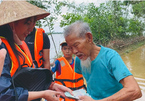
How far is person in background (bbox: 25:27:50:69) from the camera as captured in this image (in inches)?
94.9

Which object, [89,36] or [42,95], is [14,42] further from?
[89,36]

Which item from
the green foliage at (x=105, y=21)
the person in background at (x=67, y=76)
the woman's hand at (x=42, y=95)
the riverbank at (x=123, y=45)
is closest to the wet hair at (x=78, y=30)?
the woman's hand at (x=42, y=95)

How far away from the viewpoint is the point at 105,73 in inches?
62.6

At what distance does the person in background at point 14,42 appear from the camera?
122 centimetres

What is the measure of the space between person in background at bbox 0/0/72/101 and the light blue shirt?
1.55ft

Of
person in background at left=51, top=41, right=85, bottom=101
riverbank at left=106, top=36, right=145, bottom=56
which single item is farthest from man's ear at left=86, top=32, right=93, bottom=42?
riverbank at left=106, top=36, right=145, bottom=56

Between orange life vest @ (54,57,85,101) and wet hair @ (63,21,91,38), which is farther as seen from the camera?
orange life vest @ (54,57,85,101)

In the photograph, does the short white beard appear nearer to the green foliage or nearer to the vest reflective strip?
the vest reflective strip

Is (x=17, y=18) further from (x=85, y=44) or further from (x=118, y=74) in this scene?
(x=118, y=74)

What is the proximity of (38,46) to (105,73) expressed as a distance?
1.30m

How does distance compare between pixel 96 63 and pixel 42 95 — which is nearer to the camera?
pixel 42 95

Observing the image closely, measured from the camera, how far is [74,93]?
6.02ft

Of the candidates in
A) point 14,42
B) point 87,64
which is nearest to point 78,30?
point 87,64

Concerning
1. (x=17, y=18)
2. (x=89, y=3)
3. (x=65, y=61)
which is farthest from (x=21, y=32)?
(x=89, y=3)
